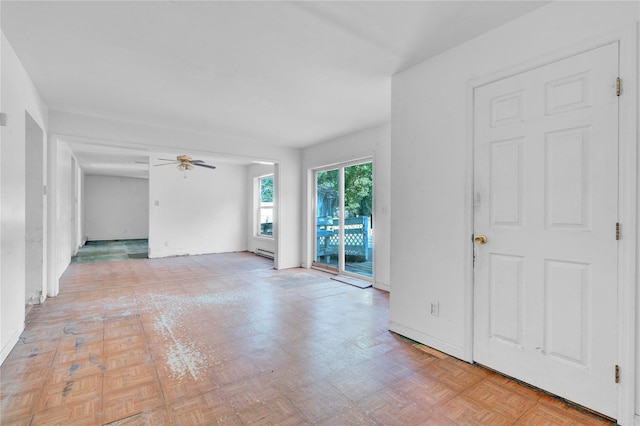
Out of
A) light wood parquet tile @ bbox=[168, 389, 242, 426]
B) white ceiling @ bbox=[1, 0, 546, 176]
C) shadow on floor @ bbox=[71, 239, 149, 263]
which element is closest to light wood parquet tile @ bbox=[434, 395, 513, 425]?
light wood parquet tile @ bbox=[168, 389, 242, 426]

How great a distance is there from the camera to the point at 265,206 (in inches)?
336

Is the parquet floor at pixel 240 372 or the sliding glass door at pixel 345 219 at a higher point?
the sliding glass door at pixel 345 219

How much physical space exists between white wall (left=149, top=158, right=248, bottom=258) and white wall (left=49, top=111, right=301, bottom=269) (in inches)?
118

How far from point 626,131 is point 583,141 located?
184mm

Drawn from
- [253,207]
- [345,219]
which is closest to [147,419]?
[345,219]

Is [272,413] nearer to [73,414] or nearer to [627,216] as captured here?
[73,414]

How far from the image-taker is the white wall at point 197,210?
7.65 m

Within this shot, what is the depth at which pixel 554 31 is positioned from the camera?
1907mm

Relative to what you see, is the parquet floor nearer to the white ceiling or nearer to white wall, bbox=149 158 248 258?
the white ceiling

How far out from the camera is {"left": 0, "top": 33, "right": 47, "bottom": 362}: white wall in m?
2.23

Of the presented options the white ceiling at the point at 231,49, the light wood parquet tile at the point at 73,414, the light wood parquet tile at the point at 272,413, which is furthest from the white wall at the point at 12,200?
the light wood parquet tile at the point at 272,413

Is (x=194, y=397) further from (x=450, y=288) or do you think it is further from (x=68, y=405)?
(x=450, y=288)

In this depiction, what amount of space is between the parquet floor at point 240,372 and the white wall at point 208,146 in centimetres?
228

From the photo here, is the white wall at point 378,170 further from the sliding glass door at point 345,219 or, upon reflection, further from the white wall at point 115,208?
the white wall at point 115,208
